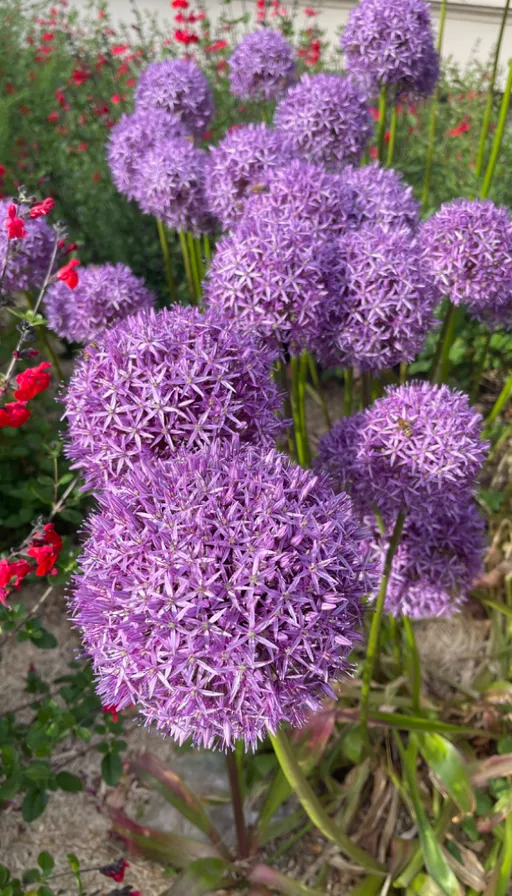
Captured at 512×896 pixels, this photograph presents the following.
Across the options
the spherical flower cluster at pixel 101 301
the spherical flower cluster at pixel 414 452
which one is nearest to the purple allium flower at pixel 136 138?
the spherical flower cluster at pixel 101 301

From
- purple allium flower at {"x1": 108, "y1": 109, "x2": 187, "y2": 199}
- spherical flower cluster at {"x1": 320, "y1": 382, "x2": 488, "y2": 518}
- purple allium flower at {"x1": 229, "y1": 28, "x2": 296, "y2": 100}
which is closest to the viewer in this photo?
spherical flower cluster at {"x1": 320, "y1": 382, "x2": 488, "y2": 518}

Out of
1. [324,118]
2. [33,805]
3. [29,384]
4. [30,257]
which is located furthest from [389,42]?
[33,805]

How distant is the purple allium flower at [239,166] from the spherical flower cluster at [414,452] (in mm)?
1160

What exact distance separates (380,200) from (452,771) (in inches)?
76.7

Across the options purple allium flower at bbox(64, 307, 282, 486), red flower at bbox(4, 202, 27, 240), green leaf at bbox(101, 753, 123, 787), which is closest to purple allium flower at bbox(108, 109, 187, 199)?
red flower at bbox(4, 202, 27, 240)

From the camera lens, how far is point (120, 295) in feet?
8.43

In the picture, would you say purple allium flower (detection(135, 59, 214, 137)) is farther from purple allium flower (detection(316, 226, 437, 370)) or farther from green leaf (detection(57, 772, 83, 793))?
green leaf (detection(57, 772, 83, 793))

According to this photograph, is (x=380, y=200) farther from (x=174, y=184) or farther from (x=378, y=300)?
(x=174, y=184)

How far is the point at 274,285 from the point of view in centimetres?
191

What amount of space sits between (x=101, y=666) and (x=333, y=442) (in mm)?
948

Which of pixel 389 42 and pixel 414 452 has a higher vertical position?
pixel 389 42

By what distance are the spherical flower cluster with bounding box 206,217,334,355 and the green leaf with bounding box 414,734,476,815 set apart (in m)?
1.45

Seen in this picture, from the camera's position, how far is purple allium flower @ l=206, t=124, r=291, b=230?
2.56 m

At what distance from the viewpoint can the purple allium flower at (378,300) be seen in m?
1.98
